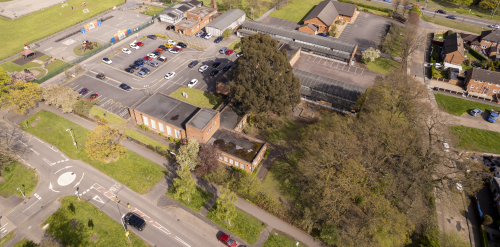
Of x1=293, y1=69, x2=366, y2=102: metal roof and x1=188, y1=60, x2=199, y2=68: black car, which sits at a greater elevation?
x1=188, y1=60, x2=199, y2=68: black car

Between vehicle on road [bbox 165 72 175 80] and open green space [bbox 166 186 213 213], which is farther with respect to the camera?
vehicle on road [bbox 165 72 175 80]

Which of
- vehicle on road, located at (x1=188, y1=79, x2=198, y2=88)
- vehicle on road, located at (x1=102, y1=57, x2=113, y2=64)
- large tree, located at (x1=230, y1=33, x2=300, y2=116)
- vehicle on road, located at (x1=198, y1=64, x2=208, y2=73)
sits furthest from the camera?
vehicle on road, located at (x1=102, y1=57, x2=113, y2=64)

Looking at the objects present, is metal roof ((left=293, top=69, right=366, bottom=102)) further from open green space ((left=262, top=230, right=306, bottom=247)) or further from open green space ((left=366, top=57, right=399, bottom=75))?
open green space ((left=262, top=230, right=306, bottom=247))

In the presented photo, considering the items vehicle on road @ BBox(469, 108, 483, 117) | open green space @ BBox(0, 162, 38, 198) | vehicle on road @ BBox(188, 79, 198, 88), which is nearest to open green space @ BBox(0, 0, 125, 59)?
open green space @ BBox(0, 162, 38, 198)

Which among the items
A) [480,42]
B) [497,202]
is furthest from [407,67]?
[497,202]

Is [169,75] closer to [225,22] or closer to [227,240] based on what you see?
[225,22]

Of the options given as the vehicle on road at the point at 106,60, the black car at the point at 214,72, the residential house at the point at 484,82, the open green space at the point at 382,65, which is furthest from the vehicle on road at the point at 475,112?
the vehicle on road at the point at 106,60
